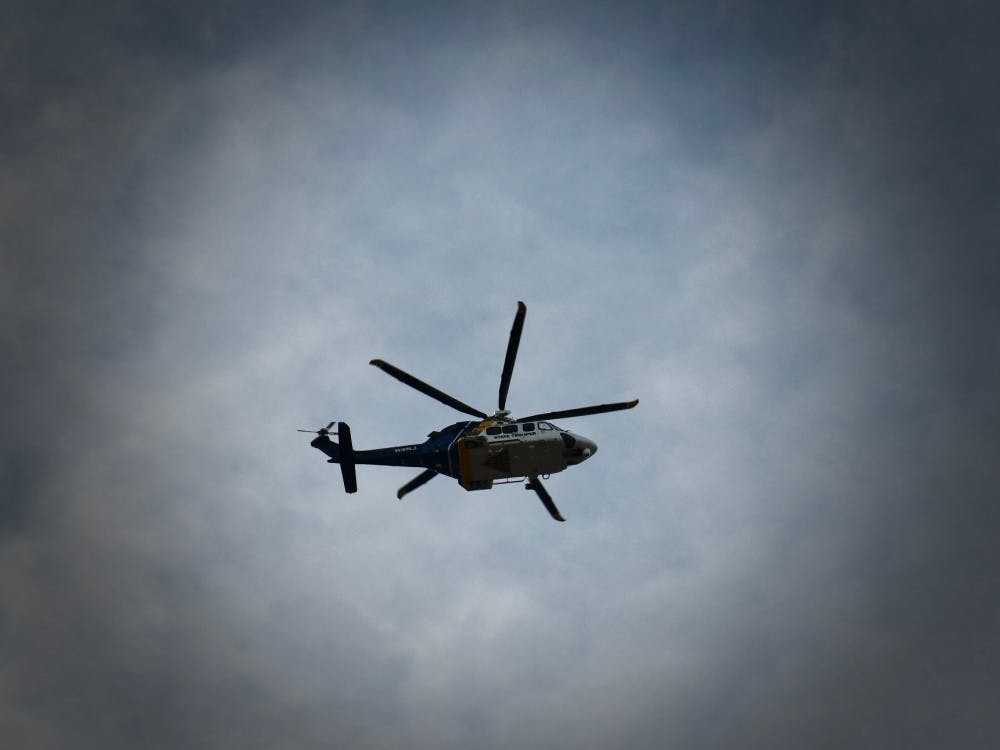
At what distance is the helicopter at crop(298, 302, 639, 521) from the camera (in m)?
53.9

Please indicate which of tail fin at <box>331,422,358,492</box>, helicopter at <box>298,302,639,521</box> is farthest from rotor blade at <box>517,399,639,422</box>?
tail fin at <box>331,422,358,492</box>

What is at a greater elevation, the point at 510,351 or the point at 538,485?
the point at 510,351

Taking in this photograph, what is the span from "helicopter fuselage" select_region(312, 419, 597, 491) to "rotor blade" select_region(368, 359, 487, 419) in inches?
51.0

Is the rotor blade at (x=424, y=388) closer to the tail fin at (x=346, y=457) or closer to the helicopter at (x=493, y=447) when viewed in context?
the helicopter at (x=493, y=447)

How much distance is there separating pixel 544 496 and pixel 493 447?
5498 millimetres

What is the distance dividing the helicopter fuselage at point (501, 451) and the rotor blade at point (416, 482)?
3.21 ft

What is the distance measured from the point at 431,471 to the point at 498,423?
5.56 m

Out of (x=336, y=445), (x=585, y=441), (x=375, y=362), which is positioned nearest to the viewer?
(x=375, y=362)

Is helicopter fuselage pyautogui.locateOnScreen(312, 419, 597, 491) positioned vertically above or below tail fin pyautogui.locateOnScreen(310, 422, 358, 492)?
below

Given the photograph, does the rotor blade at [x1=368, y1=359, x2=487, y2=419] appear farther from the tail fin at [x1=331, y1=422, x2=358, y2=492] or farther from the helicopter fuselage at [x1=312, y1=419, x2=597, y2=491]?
the tail fin at [x1=331, y1=422, x2=358, y2=492]

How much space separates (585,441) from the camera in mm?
54469

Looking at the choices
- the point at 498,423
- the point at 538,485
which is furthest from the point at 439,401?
the point at 538,485

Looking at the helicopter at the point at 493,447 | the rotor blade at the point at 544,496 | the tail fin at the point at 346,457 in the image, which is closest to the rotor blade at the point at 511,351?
the helicopter at the point at 493,447

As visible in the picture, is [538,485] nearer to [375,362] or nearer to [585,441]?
[585,441]
